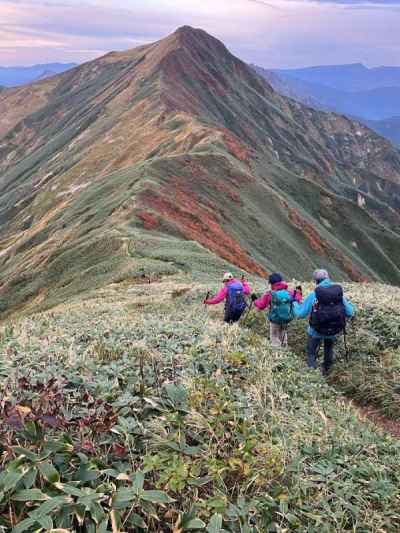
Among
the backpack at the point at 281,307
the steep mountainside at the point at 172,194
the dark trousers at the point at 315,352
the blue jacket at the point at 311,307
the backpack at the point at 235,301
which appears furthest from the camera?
the steep mountainside at the point at 172,194

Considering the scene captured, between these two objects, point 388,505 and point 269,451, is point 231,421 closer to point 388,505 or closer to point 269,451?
point 269,451

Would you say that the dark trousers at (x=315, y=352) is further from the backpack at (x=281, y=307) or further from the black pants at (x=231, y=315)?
the black pants at (x=231, y=315)

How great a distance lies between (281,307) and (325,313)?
166cm

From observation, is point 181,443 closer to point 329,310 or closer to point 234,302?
→ point 329,310

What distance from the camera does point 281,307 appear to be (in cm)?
1332

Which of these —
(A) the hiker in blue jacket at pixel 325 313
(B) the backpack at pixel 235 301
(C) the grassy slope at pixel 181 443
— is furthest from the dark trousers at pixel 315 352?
(C) the grassy slope at pixel 181 443

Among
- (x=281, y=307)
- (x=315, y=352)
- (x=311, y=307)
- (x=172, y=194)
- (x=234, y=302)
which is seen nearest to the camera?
(x=311, y=307)

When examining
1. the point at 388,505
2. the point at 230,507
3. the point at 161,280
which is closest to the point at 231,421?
the point at 230,507

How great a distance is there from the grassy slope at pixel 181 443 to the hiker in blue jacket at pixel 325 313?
9.09ft

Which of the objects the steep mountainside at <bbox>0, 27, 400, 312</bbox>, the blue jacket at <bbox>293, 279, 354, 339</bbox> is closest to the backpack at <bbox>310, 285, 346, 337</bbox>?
the blue jacket at <bbox>293, 279, 354, 339</bbox>

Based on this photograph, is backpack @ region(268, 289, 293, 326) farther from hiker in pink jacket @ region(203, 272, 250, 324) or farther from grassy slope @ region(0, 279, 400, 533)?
grassy slope @ region(0, 279, 400, 533)

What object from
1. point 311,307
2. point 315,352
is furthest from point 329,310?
point 315,352

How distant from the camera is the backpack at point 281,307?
13.3 metres

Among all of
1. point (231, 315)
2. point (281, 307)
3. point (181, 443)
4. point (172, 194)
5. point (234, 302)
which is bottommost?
point (172, 194)
